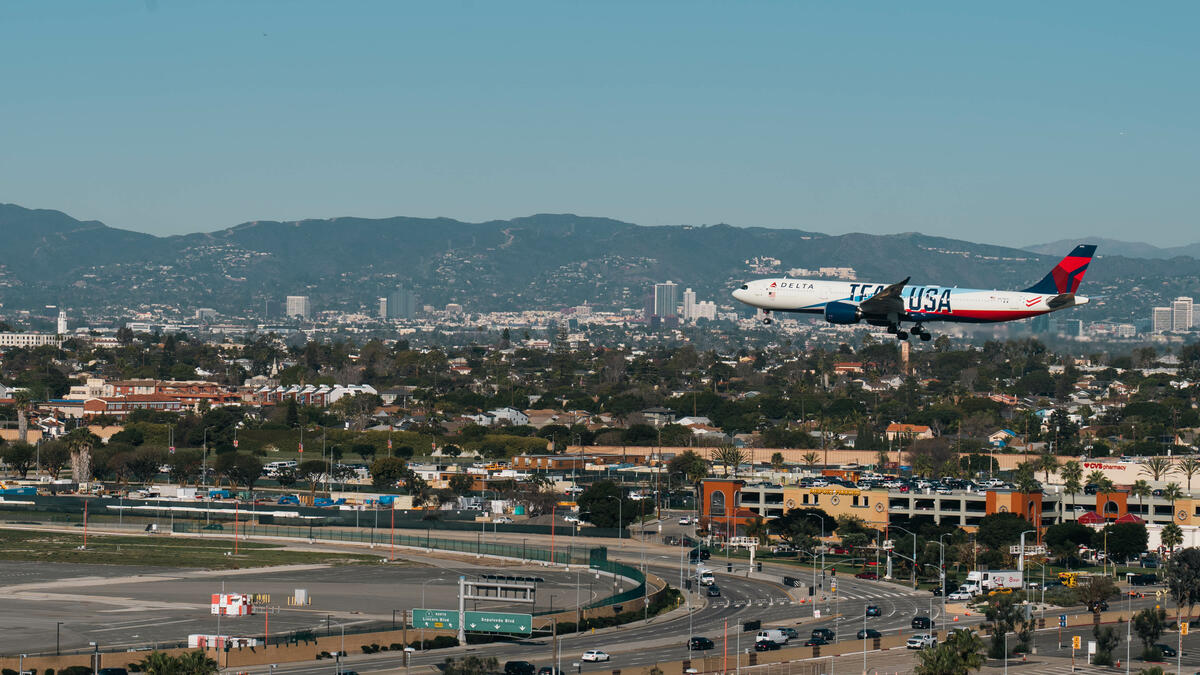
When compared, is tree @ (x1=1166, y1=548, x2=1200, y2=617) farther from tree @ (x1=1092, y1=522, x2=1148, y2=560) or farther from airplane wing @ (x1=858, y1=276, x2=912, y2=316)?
tree @ (x1=1092, y1=522, x2=1148, y2=560)

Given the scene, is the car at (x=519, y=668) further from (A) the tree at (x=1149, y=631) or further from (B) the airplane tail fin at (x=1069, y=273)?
(B) the airplane tail fin at (x=1069, y=273)

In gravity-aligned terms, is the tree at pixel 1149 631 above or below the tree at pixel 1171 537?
below

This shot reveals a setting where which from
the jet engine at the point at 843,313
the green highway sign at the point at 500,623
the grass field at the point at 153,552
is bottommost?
the grass field at the point at 153,552

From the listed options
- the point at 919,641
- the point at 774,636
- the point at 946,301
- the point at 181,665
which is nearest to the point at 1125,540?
the point at 946,301

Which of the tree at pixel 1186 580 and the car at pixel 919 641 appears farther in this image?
A: the tree at pixel 1186 580

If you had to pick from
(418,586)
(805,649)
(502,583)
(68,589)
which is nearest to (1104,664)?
(805,649)

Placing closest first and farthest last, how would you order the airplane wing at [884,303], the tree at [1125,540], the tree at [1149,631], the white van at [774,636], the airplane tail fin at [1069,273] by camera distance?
the white van at [774,636]
the tree at [1149,631]
the airplane tail fin at [1069,273]
the airplane wing at [884,303]
the tree at [1125,540]

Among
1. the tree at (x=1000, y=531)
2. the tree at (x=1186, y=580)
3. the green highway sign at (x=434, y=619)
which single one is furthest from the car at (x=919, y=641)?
the tree at (x=1000, y=531)

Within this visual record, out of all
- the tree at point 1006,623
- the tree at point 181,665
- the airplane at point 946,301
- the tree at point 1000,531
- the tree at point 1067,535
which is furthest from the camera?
A: the tree at point 1067,535

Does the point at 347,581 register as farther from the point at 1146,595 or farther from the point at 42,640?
the point at 1146,595
